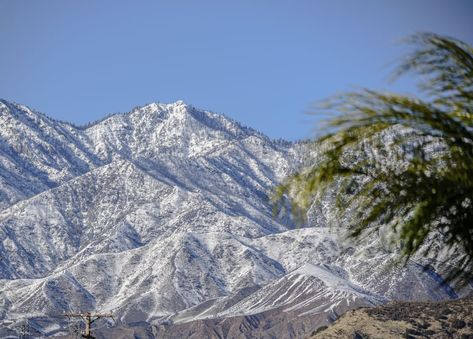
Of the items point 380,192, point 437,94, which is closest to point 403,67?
point 437,94

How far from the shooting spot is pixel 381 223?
33.7 feet

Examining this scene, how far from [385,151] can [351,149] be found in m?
0.34

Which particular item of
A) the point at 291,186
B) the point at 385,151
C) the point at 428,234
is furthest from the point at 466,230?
the point at 291,186

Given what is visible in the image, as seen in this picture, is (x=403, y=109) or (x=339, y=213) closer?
(x=403, y=109)

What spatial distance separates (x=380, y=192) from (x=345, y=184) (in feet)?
1.24

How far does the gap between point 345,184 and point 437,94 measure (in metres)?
1.27

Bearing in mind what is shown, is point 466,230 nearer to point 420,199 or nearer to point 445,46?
point 420,199

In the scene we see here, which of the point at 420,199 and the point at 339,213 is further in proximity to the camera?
the point at 339,213

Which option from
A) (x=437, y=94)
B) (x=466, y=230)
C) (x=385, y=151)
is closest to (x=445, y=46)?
(x=437, y=94)

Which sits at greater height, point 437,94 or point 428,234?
point 437,94

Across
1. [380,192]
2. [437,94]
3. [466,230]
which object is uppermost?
[437,94]

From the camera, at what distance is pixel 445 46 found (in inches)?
401

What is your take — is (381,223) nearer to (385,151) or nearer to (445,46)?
(385,151)

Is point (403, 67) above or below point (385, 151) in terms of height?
above
